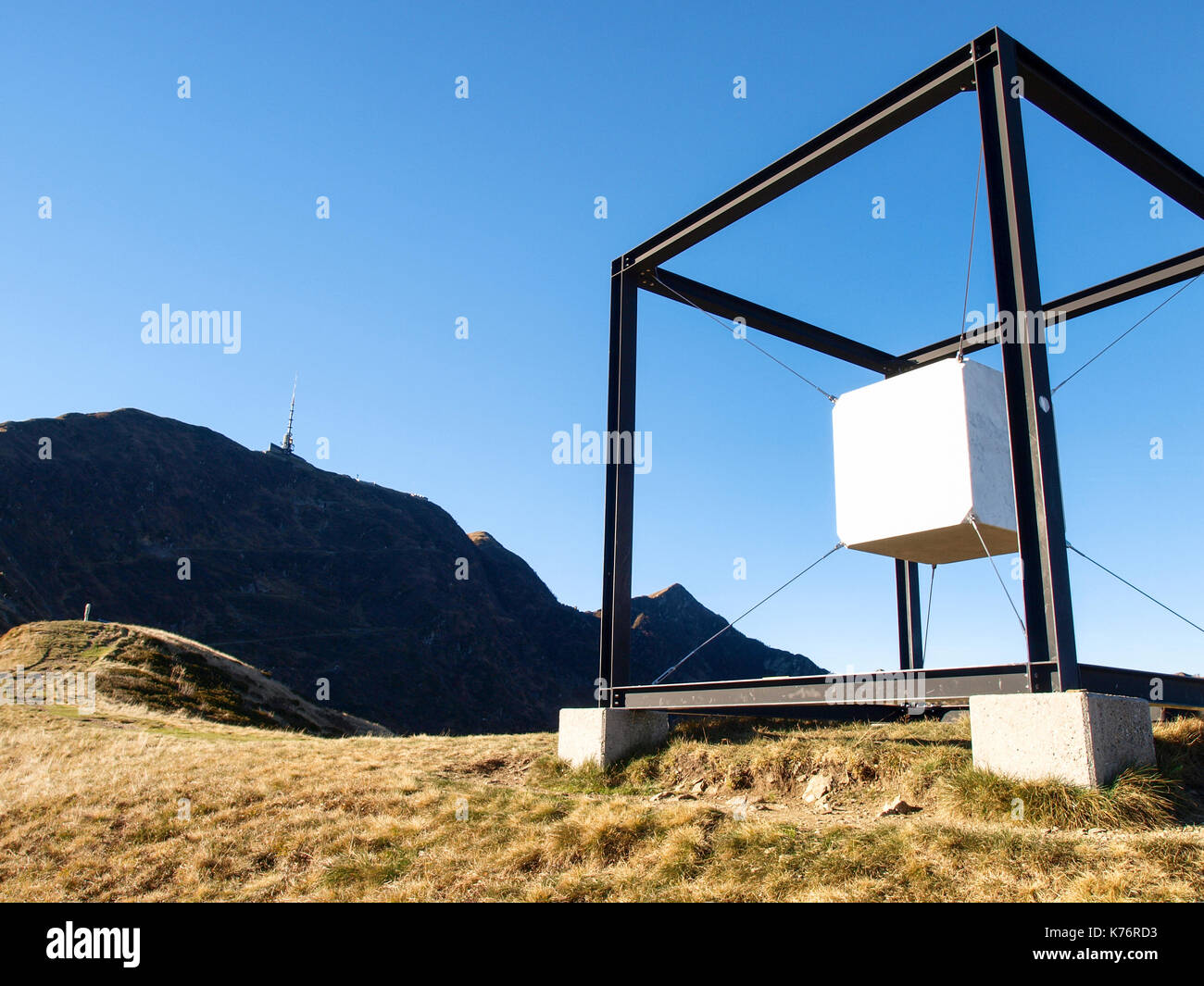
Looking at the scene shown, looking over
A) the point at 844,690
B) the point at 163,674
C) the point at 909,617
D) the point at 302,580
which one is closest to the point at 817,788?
the point at 844,690

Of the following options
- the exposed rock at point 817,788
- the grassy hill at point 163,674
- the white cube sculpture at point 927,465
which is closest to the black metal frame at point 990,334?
the exposed rock at point 817,788

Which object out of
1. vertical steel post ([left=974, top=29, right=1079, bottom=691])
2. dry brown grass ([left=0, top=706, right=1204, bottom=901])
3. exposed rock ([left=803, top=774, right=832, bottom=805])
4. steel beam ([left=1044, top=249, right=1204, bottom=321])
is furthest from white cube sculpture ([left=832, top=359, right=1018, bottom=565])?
steel beam ([left=1044, top=249, right=1204, bottom=321])

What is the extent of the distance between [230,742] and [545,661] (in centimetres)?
12461

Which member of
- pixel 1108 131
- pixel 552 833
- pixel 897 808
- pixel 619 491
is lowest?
pixel 552 833

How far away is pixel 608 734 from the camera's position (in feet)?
38.4

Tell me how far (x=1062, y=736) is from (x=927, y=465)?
3431 millimetres

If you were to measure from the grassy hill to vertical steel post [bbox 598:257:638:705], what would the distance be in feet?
68.1

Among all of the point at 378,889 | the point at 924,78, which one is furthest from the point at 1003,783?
the point at 924,78

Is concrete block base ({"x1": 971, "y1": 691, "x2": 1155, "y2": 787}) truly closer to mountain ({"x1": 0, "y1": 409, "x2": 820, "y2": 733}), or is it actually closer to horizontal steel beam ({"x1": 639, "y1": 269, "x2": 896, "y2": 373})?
horizontal steel beam ({"x1": 639, "y1": 269, "x2": 896, "y2": 373})

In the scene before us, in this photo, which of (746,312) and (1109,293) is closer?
(1109,293)

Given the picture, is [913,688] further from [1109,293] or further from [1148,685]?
[1109,293]

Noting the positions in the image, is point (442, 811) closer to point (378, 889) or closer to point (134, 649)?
point (378, 889)

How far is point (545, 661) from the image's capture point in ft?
461
